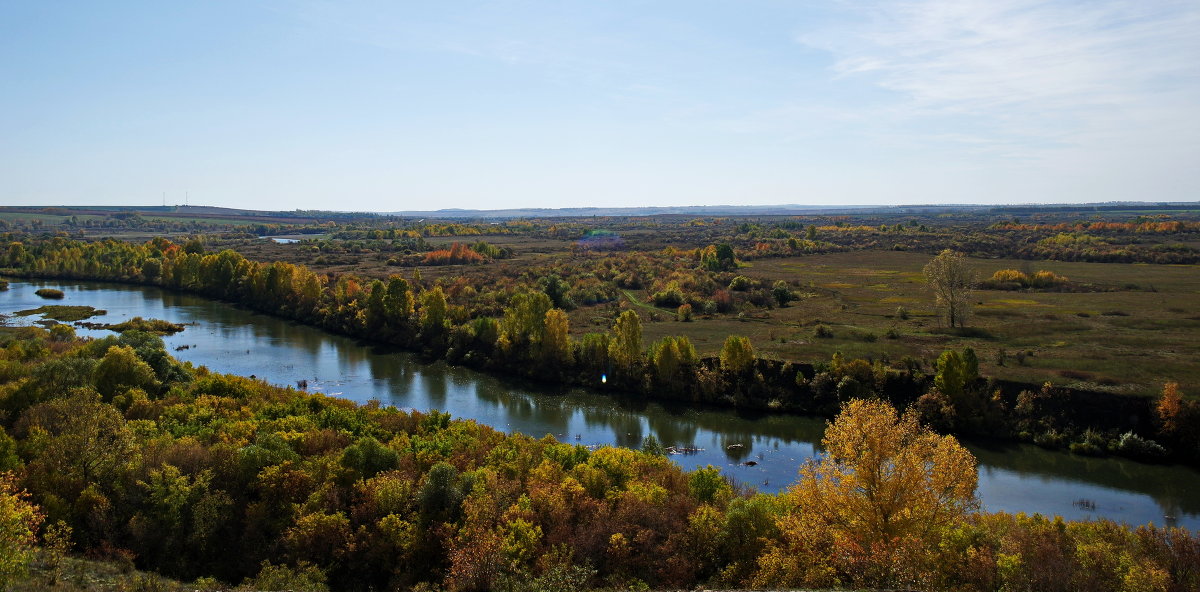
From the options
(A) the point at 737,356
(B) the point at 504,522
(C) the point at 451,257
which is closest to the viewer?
(B) the point at 504,522

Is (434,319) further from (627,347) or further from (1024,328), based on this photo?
(1024,328)

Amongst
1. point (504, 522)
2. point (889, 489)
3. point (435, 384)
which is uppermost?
point (889, 489)

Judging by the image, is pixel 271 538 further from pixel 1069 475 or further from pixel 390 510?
pixel 1069 475

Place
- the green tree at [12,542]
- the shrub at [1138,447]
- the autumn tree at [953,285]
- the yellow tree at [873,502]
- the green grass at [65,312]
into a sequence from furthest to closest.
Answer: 1. the green grass at [65,312]
2. the autumn tree at [953,285]
3. the shrub at [1138,447]
4. the yellow tree at [873,502]
5. the green tree at [12,542]

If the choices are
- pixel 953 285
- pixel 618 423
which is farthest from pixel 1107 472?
pixel 953 285

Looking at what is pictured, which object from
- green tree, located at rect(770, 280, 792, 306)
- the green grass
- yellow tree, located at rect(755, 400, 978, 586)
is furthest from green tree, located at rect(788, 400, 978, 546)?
the green grass

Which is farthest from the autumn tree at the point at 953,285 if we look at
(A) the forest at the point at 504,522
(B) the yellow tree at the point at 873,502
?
(B) the yellow tree at the point at 873,502

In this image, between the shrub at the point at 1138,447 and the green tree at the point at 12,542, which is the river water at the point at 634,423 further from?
the green tree at the point at 12,542

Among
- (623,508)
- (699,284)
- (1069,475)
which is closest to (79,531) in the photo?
(623,508)
